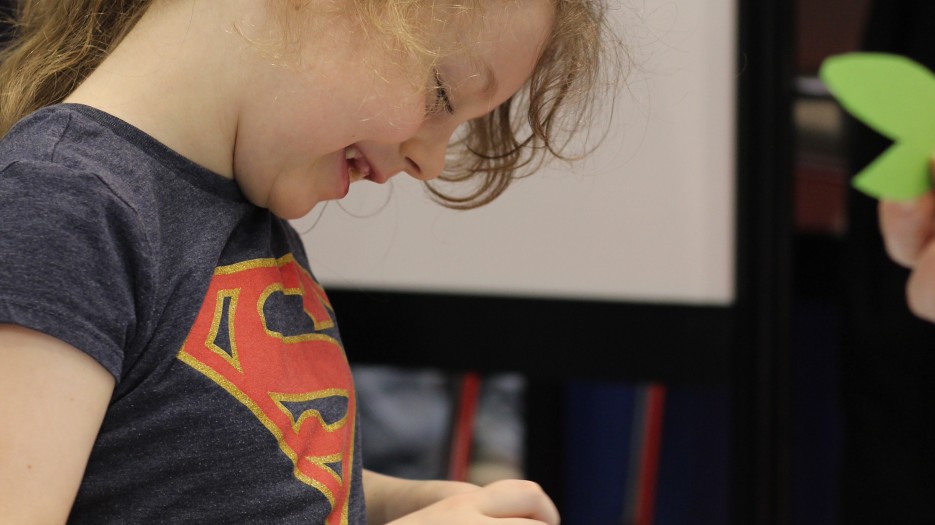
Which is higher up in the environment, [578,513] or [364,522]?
[364,522]

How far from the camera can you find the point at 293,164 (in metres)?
0.62

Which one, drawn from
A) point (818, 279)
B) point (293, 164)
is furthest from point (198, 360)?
point (818, 279)

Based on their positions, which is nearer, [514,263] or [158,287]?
[158,287]

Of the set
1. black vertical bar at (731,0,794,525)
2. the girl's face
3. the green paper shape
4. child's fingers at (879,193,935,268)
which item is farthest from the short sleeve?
black vertical bar at (731,0,794,525)

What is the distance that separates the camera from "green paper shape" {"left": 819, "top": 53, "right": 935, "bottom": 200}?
0.62 m

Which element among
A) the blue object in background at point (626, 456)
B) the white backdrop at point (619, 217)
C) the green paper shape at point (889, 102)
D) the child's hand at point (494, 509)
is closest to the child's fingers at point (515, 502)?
the child's hand at point (494, 509)

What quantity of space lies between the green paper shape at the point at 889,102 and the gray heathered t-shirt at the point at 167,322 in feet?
1.24

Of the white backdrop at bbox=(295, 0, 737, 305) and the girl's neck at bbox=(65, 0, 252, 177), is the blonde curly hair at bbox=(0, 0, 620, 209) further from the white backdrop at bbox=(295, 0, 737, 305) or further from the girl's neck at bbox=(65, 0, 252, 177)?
the white backdrop at bbox=(295, 0, 737, 305)

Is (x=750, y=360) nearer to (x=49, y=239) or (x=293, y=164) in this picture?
(x=293, y=164)

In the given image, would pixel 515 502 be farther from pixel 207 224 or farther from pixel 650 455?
pixel 650 455

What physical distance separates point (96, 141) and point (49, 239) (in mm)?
79

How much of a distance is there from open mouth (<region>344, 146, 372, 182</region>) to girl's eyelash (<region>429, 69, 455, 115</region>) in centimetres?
6

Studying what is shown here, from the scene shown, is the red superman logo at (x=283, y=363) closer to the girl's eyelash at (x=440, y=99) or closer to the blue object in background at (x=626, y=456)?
the girl's eyelash at (x=440, y=99)

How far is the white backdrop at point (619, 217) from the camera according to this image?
1.19 meters
